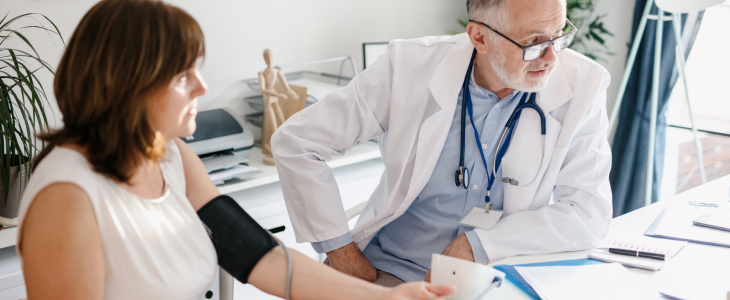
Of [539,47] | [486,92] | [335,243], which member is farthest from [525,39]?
[335,243]

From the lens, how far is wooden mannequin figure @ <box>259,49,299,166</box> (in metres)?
2.09

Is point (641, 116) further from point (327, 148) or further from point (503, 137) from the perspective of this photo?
point (327, 148)

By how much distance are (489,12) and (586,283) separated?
0.73 metres

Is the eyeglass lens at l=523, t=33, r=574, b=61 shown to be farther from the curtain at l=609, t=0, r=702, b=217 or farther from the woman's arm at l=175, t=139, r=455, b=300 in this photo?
the curtain at l=609, t=0, r=702, b=217

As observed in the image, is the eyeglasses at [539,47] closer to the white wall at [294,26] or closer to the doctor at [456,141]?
the doctor at [456,141]

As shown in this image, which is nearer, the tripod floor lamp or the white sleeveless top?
the white sleeveless top

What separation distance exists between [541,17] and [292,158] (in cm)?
74

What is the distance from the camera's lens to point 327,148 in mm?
1500

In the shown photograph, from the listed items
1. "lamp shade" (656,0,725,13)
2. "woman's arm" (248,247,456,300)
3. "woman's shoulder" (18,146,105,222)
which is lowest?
"woman's arm" (248,247,456,300)

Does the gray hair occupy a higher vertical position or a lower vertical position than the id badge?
higher

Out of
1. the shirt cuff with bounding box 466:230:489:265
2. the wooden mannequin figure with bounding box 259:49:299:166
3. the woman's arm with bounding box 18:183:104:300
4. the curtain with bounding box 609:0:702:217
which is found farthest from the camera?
the curtain with bounding box 609:0:702:217

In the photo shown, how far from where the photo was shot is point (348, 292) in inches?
40.1

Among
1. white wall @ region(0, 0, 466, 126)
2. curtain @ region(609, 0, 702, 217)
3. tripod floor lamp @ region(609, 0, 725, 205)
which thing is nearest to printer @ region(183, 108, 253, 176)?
white wall @ region(0, 0, 466, 126)

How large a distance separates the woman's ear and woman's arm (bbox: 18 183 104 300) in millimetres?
1050
